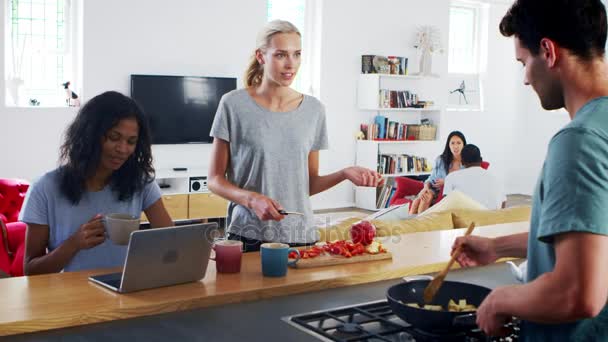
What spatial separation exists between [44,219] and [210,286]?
26.6 inches

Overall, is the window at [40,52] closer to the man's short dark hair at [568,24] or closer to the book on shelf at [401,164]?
the book on shelf at [401,164]

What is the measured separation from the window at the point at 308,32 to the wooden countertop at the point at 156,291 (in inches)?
247

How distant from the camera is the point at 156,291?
1997 mm

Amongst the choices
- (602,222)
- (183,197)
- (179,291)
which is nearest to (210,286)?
(179,291)

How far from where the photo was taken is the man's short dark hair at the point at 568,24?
1285 millimetres

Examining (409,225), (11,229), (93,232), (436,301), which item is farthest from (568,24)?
(11,229)

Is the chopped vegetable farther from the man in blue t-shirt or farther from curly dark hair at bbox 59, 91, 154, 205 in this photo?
curly dark hair at bbox 59, 91, 154, 205

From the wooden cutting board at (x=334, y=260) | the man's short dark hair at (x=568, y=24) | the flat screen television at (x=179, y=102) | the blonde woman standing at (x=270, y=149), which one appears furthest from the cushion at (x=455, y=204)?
the flat screen television at (x=179, y=102)

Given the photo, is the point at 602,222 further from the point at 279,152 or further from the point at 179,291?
the point at 279,152

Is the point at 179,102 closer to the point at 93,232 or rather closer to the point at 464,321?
the point at 93,232

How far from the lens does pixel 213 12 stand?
7762mm

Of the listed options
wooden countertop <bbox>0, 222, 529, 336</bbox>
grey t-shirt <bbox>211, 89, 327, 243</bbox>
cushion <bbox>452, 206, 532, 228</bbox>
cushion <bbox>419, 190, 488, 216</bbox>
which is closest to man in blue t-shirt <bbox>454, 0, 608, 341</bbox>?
wooden countertop <bbox>0, 222, 529, 336</bbox>

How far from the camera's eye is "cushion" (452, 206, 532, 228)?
4.04 metres

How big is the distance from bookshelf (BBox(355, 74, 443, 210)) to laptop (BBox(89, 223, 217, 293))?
6752mm
